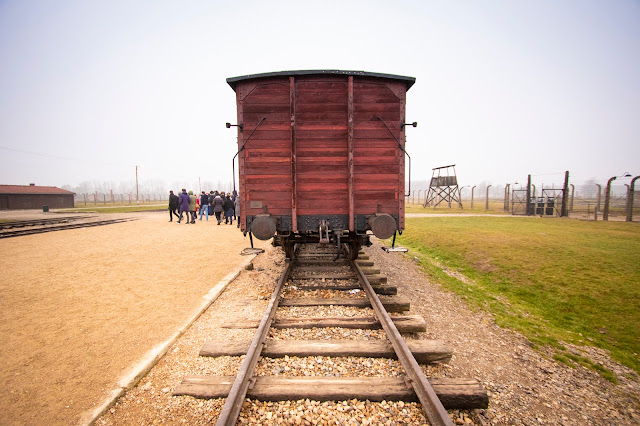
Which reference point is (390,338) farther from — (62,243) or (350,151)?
(62,243)

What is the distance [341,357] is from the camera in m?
2.92

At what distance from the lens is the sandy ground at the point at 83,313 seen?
8.54ft

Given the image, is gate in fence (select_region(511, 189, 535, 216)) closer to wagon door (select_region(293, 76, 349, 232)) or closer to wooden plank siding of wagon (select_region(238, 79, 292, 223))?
wagon door (select_region(293, 76, 349, 232))

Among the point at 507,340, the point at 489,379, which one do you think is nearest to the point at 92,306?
the point at 489,379

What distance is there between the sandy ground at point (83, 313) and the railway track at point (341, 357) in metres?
1.07

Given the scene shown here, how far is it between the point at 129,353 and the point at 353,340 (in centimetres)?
269

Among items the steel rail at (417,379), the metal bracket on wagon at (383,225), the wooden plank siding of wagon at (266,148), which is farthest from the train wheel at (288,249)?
the steel rail at (417,379)

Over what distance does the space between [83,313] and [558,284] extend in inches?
357

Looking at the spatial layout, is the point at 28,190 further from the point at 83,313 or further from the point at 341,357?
the point at 341,357

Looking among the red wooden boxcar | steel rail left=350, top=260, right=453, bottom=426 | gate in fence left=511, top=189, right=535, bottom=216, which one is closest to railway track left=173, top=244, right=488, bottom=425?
steel rail left=350, top=260, right=453, bottom=426

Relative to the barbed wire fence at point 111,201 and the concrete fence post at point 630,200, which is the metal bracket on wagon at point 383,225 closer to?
the concrete fence post at point 630,200

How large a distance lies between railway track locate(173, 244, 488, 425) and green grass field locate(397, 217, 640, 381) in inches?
84.7

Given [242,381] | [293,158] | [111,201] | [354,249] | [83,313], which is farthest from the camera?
[111,201]

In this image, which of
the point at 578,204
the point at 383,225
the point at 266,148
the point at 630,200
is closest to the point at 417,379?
the point at 383,225
